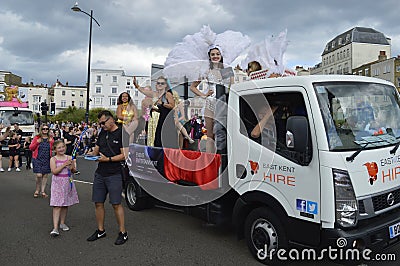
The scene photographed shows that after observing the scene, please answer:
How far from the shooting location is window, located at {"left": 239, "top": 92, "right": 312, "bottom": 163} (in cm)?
Answer: 375

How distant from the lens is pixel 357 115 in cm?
370

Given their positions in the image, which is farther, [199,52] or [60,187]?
[60,187]

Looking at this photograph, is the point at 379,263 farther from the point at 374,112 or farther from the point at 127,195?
the point at 127,195

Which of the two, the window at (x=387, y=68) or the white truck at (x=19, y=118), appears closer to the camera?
the white truck at (x=19, y=118)

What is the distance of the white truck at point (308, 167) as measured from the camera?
3.35m

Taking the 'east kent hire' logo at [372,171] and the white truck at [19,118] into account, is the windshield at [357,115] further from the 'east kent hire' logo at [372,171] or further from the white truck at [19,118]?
the white truck at [19,118]

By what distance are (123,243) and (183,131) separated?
6.28 feet

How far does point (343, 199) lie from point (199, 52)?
313 centimetres

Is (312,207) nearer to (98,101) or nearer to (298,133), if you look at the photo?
(298,133)

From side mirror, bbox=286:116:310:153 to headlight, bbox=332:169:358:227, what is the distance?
40cm

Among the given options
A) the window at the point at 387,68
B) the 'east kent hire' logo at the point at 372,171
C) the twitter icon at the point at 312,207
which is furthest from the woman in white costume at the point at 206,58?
the window at the point at 387,68

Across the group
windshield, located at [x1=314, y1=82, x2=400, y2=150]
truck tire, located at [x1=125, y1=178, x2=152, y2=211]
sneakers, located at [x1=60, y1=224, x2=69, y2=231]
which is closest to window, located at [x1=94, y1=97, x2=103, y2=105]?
truck tire, located at [x1=125, y1=178, x2=152, y2=211]

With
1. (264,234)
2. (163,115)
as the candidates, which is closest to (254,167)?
(264,234)

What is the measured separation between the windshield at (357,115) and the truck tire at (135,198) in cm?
393
